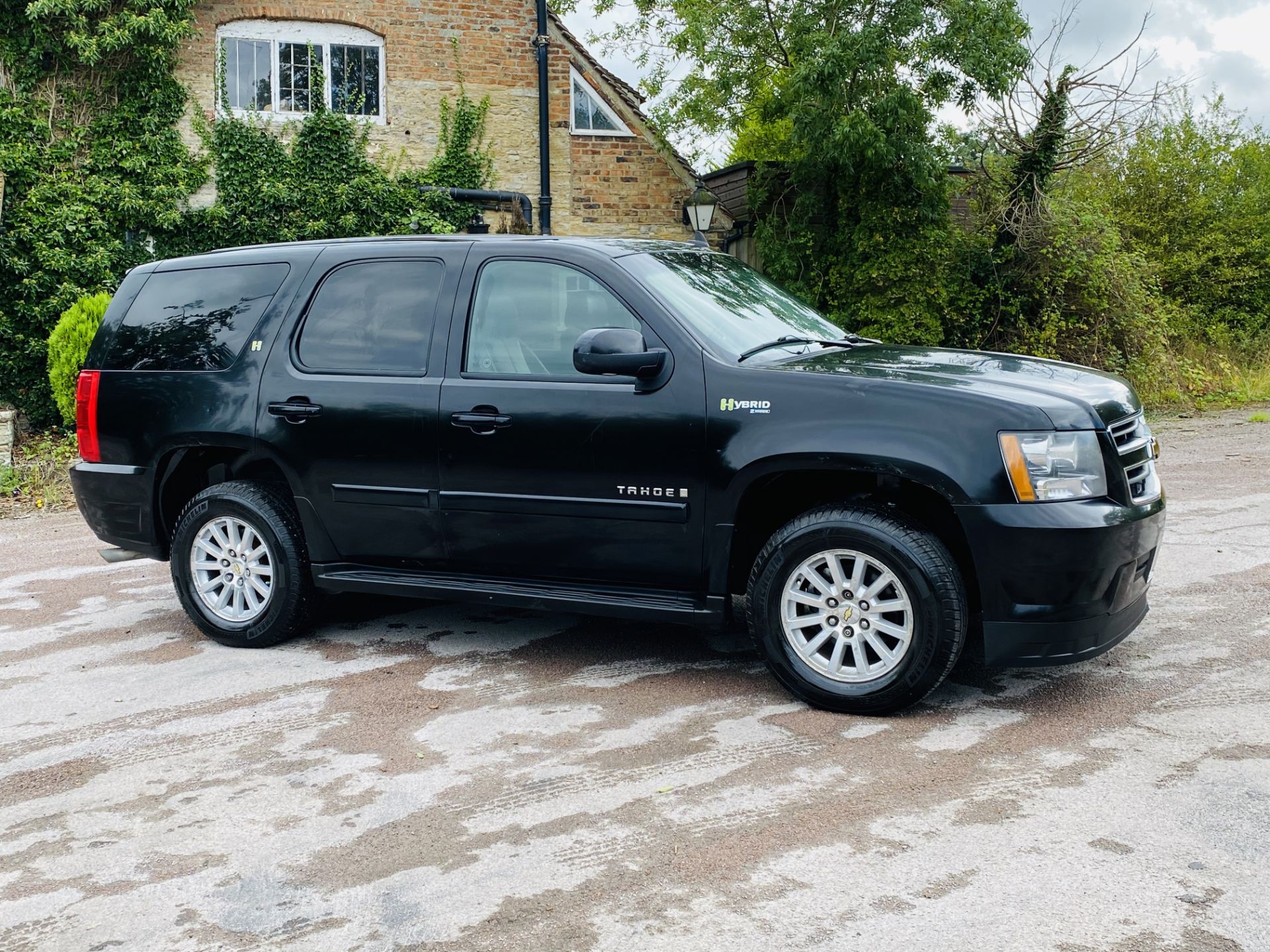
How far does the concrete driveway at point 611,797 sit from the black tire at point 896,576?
0.13 metres

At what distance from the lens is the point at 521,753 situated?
4316 millimetres

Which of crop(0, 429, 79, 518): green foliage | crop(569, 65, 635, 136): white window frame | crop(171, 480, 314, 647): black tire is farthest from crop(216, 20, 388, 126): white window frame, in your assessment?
crop(171, 480, 314, 647): black tire

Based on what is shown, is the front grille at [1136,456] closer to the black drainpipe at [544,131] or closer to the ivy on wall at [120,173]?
the black drainpipe at [544,131]

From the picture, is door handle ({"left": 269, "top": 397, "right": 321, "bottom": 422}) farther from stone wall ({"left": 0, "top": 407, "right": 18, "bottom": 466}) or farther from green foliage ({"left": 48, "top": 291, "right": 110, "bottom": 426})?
green foliage ({"left": 48, "top": 291, "right": 110, "bottom": 426})

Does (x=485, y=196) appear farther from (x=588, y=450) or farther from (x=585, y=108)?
(x=588, y=450)

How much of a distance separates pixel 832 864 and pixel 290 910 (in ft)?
4.97

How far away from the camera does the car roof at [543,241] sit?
17.3 ft

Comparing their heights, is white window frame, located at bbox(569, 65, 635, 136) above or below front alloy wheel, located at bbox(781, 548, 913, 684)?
above

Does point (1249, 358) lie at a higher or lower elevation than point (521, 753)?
higher

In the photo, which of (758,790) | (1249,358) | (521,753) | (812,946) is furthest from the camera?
(1249,358)

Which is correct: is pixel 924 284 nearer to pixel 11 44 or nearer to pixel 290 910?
pixel 11 44

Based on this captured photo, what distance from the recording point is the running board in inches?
191

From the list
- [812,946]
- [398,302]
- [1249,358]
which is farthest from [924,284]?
[812,946]

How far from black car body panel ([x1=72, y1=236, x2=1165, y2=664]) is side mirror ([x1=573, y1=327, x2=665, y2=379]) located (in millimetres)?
122
